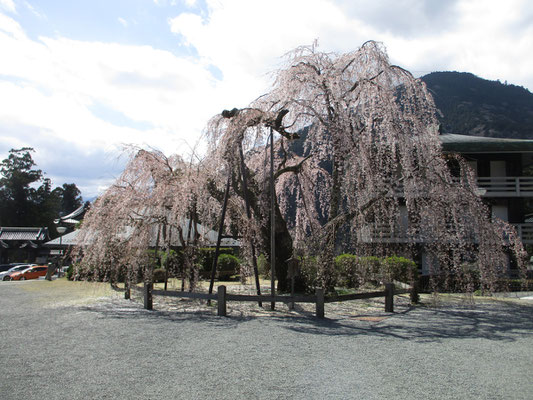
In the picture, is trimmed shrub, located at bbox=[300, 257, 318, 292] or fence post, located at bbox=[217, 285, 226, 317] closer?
fence post, located at bbox=[217, 285, 226, 317]

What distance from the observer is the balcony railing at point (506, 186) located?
20.3 meters

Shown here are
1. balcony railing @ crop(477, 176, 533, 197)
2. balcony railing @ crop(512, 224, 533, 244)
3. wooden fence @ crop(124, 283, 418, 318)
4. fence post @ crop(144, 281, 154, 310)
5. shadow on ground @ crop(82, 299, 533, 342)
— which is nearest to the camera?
shadow on ground @ crop(82, 299, 533, 342)

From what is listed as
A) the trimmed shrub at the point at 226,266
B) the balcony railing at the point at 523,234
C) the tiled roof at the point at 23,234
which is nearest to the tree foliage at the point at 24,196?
the tiled roof at the point at 23,234

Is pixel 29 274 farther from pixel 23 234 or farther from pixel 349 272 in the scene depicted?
pixel 349 272

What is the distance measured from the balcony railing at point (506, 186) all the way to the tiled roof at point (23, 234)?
37.7 meters

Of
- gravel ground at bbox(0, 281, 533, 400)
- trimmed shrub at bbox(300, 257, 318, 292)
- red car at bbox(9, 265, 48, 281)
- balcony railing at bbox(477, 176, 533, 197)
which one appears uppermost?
balcony railing at bbox(477, 176, 533, 197)

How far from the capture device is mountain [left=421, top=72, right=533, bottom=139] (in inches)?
2125

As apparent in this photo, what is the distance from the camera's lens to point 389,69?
1105 cm

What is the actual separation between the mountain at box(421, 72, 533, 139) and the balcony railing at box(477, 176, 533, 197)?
28684 mm

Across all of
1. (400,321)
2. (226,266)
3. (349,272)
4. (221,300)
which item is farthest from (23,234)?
(400,321)

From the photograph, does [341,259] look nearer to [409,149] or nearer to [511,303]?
[511,303]

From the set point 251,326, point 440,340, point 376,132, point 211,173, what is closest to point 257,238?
point 211,173

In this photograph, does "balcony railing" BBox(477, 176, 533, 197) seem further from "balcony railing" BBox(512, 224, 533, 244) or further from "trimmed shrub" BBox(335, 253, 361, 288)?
"trimmed shrub" BBox(335, 253, 361, 288)

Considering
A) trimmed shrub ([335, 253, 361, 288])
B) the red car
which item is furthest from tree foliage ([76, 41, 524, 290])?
the red car
